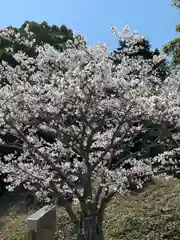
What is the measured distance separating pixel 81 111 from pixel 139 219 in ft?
12.5

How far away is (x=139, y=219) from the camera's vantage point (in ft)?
25.6

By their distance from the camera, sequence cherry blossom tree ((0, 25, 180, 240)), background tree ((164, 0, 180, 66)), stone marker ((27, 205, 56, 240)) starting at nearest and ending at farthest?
cherry blossom tree ((0, 25, 180, 240)) < stone marker ((27, 205, 56, 240)) < background tree ((164, 0, 180, 66))

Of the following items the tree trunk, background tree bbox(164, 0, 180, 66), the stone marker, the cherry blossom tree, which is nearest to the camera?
the cherry blossom tree

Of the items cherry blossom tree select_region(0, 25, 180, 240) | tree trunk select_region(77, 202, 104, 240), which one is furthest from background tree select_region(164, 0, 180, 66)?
tree trunk select_region(77, 202, 104, 240)

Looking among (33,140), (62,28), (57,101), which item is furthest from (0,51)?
(57,101)

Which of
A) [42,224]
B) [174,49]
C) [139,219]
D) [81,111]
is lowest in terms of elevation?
[42,224]

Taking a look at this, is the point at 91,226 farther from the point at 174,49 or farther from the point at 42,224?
the point at 174,49

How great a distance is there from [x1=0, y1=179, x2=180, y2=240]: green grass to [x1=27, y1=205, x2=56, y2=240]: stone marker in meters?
1.98

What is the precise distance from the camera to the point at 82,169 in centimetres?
545

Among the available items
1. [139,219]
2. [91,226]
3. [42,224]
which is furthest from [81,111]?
[139,219]

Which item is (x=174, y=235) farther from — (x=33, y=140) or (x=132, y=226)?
(x=33, y=140)

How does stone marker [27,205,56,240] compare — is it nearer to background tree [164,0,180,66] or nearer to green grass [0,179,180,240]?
green grass [0,179,180,240]

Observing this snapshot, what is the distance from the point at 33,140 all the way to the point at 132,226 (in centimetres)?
321

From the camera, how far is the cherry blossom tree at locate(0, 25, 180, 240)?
4.81m
